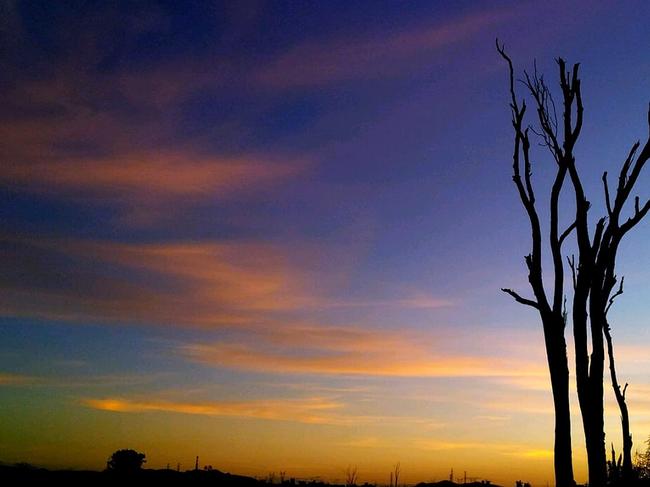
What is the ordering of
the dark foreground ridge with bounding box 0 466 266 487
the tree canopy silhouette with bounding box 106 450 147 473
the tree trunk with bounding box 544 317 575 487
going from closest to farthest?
the tree trunk with bounding box 544 317 575 487, the dark foreground ridge with bounding box 0 466 266 487, the tree canopy silhouette with bounding box 106 450 147 473

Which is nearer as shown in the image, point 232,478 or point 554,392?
point 554,392

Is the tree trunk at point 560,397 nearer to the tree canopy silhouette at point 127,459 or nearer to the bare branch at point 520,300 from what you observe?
the bare branch at point 520,300

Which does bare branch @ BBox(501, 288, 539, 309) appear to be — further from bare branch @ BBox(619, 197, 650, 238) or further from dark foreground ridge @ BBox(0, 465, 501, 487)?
dark foreground ridge @ BBox(0, 465, 501, 487)

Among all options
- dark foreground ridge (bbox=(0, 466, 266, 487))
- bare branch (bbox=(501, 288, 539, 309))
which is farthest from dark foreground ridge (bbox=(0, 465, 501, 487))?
bare branch (bbox=(501, 288, 539, 309))

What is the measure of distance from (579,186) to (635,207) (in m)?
0.93

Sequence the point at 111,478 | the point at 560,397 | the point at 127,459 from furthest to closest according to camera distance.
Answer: the point at 127,459, the point at 111,478, the point at 560,397

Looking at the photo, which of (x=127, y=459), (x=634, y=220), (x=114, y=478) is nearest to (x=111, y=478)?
(x=114, y=478)

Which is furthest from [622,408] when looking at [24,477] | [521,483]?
[521,483]

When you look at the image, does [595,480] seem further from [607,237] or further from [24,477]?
[24,477]

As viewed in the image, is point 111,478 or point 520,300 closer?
point 520,300

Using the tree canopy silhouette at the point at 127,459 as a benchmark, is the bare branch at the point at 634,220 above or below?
above

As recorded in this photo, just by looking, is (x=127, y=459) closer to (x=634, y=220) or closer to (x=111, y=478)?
(x=111, y=478)

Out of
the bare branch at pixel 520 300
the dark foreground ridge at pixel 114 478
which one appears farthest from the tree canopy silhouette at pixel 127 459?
the bare branch at pixel 520 300

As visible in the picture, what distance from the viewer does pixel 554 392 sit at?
10219 millimetres
